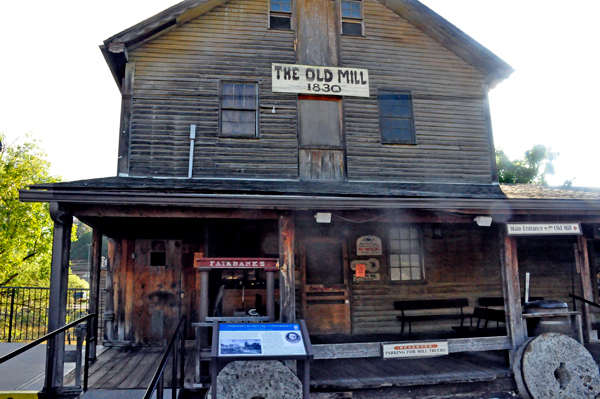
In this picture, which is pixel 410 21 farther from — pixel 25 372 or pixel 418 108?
pixel 25 372

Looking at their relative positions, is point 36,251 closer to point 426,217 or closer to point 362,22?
point 362,22

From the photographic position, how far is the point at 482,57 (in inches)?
423

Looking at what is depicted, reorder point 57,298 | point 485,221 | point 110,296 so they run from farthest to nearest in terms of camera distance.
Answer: point 110,296, point 485,221, point 57,298

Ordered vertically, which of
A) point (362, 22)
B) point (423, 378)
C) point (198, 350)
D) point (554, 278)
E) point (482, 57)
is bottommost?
point (423, 378)

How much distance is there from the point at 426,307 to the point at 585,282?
9.94ft

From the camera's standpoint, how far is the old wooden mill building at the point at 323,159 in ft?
30.7

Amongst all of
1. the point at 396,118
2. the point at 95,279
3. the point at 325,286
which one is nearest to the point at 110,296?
the point at 95,279

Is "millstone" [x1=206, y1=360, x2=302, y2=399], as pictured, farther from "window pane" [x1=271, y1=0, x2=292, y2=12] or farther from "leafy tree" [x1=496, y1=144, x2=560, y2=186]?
"leafy tree" [x1=496, y1=144, x2=560, y2=186]

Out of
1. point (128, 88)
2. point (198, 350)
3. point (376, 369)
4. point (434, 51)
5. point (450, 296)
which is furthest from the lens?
point (434, 51)

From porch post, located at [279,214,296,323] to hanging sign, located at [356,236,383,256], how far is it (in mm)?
3309

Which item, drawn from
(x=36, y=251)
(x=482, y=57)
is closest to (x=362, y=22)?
(x=482, y=57)

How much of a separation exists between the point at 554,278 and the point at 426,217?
5453mm

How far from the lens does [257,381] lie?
18.9 feet

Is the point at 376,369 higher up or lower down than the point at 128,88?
lower down
